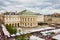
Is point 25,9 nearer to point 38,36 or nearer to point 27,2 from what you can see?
point 27,2

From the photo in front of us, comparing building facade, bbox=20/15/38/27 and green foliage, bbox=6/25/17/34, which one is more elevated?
building facade, bbox=20/15/38/27

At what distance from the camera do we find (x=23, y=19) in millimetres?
3543

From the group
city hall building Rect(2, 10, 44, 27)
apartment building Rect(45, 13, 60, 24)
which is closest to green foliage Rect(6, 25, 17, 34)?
city hall building Rect(2, 10, 44, 27)

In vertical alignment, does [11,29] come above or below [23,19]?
below

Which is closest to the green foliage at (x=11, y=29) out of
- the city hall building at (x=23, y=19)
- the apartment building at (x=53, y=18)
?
the city hall building at (x=23, y=19)

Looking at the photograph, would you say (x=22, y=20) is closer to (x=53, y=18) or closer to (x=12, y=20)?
(x=12, y=20)

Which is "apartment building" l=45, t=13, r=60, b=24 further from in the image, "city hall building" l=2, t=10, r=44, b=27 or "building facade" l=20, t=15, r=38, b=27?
"building facade" l=20, t=15, r=38, b=27

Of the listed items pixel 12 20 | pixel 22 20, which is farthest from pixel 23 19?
pixel 12 20

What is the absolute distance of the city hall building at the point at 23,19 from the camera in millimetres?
3504

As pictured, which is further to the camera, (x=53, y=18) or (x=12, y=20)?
(x=53, y=18)

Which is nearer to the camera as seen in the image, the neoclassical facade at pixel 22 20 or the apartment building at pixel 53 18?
the neoclassical facade at pixel 22 20

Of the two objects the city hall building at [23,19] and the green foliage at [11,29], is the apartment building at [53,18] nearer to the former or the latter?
the city hall building at [23,19]

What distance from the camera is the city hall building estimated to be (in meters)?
3.50

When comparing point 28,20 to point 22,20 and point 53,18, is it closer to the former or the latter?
point 22,20
